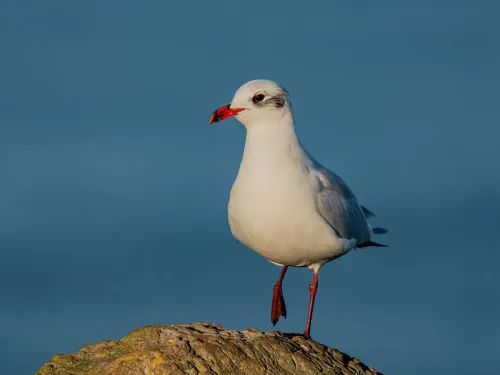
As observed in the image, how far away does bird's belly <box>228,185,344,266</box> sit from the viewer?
12977mm

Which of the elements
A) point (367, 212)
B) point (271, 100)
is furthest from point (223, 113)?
point (367, 212)

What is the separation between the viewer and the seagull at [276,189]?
13016 millimetres

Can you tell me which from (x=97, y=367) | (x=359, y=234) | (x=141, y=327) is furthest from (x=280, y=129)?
(x=97, y=367)

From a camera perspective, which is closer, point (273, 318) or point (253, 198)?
point (253, 198)

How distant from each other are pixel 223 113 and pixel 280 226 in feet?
5.98

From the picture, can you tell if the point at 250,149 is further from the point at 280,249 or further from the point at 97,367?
the point at 97,367

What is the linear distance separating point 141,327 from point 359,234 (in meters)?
5.64

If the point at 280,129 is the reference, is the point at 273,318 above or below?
below

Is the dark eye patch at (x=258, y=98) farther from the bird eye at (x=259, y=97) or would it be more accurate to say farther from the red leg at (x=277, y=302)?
the red leg at (x=277, y=302)

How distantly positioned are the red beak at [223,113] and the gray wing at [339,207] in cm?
158

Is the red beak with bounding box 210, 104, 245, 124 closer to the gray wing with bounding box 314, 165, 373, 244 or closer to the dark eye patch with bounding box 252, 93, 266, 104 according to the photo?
the dark eye patch with bounding box 252, 93, 266, 104

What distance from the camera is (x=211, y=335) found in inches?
389

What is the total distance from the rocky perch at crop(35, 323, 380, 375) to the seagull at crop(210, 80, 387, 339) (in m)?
2.28

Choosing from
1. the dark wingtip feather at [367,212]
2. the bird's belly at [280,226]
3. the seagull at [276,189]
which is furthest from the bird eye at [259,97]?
the dark wingtip feather at [367,212]
